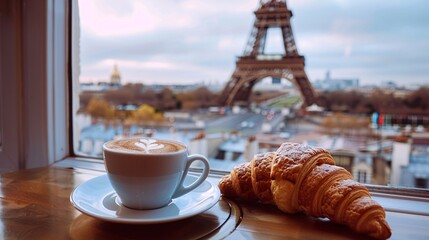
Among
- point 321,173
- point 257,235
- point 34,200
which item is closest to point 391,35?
point 321,173

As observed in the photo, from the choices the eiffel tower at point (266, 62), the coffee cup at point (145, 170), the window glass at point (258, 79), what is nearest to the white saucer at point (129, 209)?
the coffee cup at point (145, 170)

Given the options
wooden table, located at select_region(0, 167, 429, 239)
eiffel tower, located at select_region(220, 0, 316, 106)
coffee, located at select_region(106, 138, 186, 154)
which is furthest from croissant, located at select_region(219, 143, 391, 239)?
eiffel tower, located at select_region(220, 0, 316, 106)

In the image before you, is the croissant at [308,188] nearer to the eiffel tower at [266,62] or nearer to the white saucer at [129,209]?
the white saucer at [129,209]

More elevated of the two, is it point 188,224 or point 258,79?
point 258,79

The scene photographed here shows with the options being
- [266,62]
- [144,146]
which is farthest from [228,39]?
[144,146]

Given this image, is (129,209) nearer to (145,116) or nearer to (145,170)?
(145,170)

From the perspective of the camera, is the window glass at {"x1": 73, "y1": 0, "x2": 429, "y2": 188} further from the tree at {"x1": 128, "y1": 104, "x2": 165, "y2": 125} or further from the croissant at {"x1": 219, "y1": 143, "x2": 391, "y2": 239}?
the croissant at {"x1": 219, "y1": 143, "x2": 391, "y2": 239}

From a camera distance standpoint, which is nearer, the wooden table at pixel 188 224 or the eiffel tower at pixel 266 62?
the wooden table at pixel 188 224

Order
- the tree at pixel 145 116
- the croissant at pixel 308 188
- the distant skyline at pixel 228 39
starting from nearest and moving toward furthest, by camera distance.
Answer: the croissant at pixel 308 188
the distant skyline at pixel 228 39
the tree at pixel 145 116
